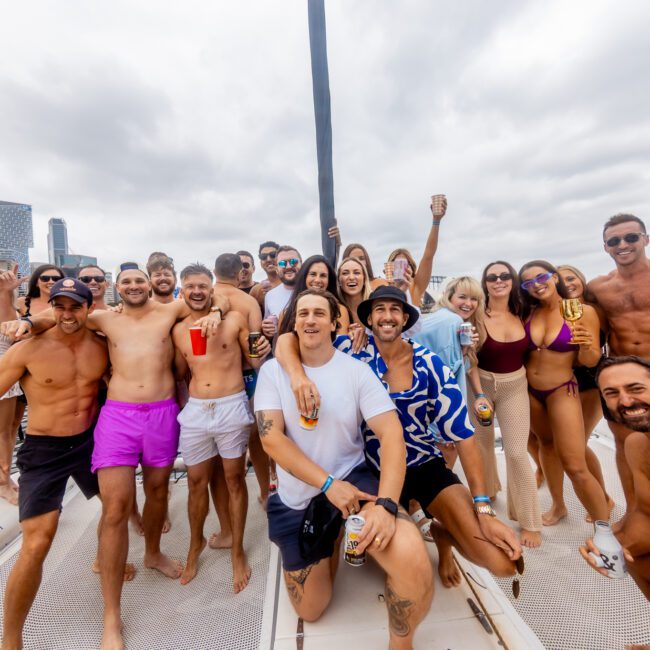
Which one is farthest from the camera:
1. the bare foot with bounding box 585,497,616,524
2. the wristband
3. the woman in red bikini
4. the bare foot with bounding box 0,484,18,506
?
the bare foot with bounding box 0,484,18,506

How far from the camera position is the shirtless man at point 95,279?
11.0ft

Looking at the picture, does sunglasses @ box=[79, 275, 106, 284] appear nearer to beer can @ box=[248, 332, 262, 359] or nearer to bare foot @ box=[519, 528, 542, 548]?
beer can @ box=[248, 332, 262, 359]

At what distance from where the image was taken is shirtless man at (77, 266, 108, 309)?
335 centimetres

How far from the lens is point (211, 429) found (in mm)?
2635

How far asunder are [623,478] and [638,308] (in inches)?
60.2

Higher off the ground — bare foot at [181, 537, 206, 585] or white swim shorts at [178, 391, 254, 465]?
white swim shorts at [178, 391, 254, 465]

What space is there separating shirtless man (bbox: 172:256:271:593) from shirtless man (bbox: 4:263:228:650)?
0.46 feet

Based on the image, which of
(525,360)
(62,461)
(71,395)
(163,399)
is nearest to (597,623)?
(525,360)

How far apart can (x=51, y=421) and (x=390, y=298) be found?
101 inches

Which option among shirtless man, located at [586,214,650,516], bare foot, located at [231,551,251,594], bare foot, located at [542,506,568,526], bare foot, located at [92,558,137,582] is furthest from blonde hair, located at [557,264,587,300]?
bare foot, located at [92,558,137,582]

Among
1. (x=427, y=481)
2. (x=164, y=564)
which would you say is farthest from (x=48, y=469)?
(x=427, y=481)

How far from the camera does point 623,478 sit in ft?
9.41

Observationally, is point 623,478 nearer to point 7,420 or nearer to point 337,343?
point 337,343

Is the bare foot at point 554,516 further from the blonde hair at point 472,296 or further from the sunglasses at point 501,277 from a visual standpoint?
the sunglasses at point 501,277
